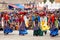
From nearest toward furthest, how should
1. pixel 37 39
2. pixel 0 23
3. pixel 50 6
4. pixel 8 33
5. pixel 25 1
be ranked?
pixel 37 39, pixel 8 33, pixel 0 23, pixel 50 6, pixel 25 1

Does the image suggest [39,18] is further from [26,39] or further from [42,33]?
[26,39]

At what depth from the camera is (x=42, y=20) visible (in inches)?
991

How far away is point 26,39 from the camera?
2202cm

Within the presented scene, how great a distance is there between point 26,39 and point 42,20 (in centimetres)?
Result: 357

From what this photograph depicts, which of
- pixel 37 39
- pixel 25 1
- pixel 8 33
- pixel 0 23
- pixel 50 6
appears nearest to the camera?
pixel 37 39

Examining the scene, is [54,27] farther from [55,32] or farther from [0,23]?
[0,23]

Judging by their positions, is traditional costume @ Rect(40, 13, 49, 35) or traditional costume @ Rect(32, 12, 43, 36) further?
traditional costume @ Rect(40, 13, 49, 35)

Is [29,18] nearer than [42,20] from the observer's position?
No

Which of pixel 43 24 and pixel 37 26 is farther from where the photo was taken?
pixel 43 24

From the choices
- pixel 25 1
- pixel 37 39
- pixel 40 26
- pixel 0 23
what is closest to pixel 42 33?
pixel 40 26

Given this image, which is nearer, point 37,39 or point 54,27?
point 37,39

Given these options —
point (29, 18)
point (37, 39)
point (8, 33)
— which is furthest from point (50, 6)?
point (37, 39)

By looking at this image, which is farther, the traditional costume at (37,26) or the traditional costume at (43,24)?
the traditional costume at (43,24)

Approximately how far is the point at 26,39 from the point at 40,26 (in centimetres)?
301
